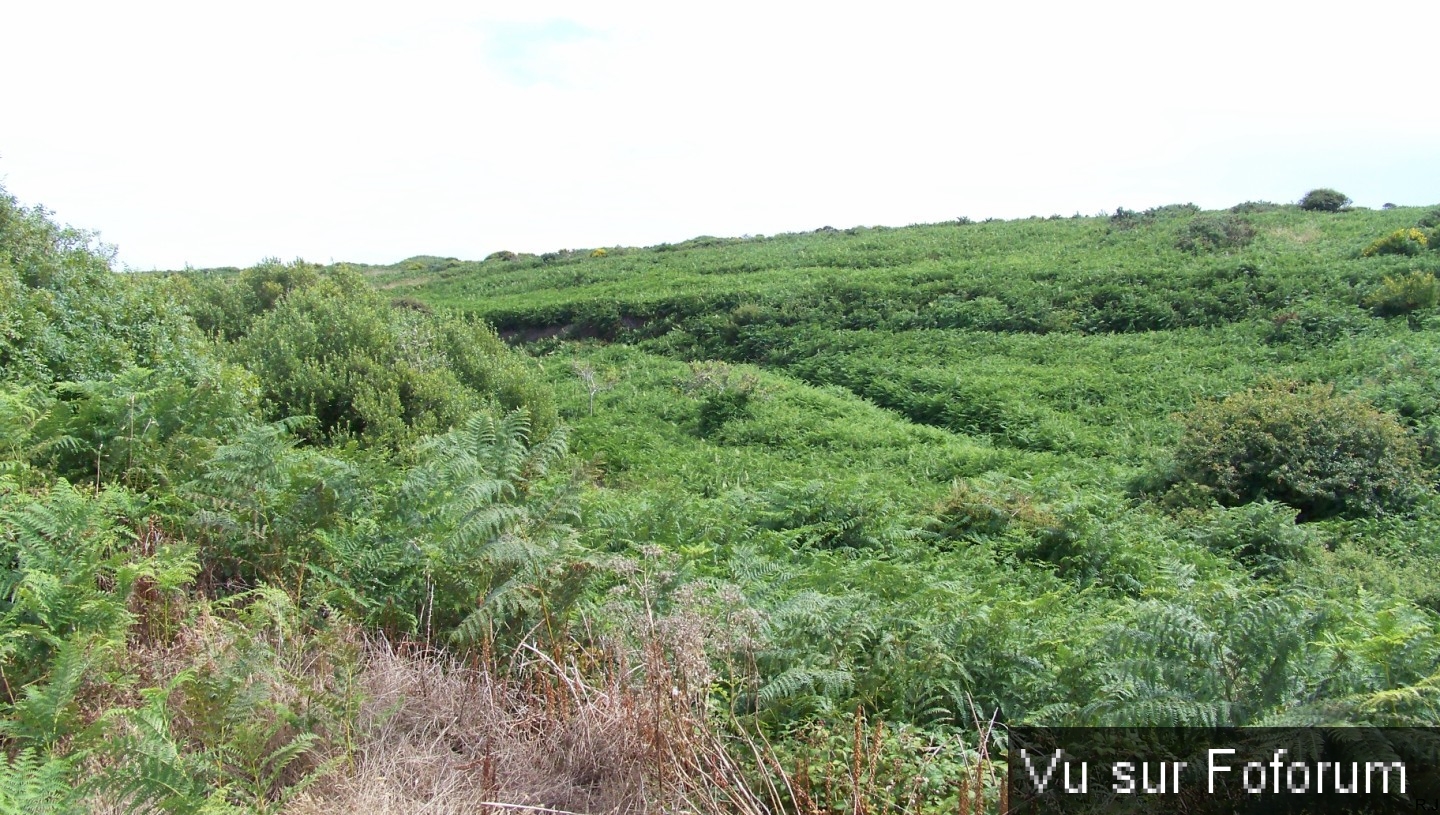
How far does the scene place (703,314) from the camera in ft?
80.8

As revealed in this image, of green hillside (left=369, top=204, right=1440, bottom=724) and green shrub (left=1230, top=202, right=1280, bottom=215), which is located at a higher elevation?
green shrub (left=1230, top=202, right=1280, bottom=215)

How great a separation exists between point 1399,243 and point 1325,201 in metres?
11.4

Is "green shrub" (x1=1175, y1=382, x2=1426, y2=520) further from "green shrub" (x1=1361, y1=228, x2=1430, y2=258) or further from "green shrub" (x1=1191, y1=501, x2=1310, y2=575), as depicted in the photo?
"green shrub" (x1=1361, y1=228, x2=1430, y2=258)

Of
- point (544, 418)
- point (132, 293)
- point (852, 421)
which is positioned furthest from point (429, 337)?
point (852, 421)

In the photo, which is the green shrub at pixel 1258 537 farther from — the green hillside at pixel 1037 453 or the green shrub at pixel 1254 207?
the green shrub at pixel 1254 207

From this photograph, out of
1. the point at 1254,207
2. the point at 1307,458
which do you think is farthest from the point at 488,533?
the point at 1254,207

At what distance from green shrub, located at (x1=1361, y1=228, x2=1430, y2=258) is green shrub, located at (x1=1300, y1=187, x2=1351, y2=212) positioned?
1011 centimetres

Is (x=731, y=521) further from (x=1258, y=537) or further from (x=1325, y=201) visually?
(x=1325, y=201)

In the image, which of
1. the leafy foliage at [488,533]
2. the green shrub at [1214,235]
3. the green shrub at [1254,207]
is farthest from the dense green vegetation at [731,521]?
the green shrub at [1254,207]

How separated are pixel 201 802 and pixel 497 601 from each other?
1.46m

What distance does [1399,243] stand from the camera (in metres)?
20.0

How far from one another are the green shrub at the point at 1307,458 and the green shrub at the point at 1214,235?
13909 millimetres

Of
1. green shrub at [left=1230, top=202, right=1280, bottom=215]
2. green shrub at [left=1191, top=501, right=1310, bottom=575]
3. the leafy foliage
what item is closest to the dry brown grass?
the leafy foliage

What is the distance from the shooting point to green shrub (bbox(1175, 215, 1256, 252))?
23.0 metres
